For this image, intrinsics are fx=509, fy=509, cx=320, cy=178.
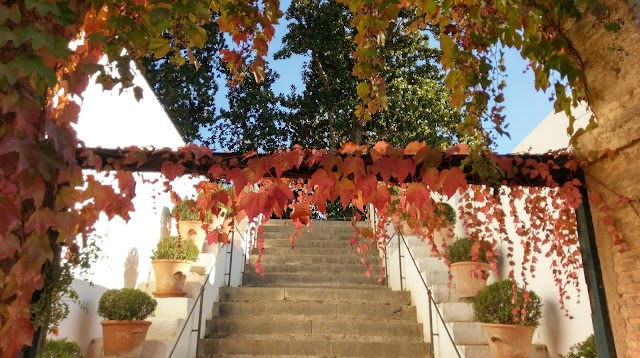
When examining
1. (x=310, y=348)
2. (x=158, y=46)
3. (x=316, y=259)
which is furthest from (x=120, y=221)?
(x=316, y=259)

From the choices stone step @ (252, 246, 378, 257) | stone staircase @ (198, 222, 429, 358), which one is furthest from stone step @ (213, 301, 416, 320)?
stone step @ (252, 246, 378, 257)

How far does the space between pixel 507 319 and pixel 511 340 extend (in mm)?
181

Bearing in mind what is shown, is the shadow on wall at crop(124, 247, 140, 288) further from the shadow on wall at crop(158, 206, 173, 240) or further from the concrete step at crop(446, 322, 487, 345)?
the concrete step at crop(446, 322, 487, 345)

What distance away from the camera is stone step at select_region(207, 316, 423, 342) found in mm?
5523

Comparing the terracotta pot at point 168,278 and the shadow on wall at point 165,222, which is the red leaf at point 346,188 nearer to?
the terracotta pot at point 168,278

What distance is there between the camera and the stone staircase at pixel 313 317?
205 inches

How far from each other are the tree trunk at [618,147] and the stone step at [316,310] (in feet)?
11.5

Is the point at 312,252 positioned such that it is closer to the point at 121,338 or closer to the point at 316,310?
the point at 316,310

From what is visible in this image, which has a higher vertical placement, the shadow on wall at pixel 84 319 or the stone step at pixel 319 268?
the stone step at pixel 319 268

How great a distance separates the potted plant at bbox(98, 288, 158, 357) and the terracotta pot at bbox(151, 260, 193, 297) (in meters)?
0.65

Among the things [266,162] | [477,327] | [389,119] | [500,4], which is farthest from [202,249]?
[389,119]

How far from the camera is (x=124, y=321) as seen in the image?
436cm

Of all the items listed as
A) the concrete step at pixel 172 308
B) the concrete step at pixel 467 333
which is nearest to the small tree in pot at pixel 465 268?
the concrete step at pixel 467 333

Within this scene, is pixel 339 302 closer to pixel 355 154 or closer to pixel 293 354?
pixel 293 354
